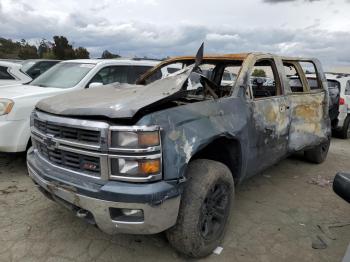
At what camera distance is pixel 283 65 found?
4.55 meters

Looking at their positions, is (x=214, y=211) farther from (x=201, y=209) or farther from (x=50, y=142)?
(x=50, y=142)

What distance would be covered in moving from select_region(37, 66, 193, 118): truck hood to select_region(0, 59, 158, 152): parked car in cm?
45

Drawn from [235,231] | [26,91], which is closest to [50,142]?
[235,231]

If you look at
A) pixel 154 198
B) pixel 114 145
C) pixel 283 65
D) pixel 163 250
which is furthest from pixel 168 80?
pixel 283 65

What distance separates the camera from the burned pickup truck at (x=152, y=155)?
256 centimetres

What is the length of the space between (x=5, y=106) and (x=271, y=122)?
→ 3.56 meters

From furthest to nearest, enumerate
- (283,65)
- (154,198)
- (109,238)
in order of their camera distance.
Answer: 1. (283,65)
2. (109,238)
3. (154,198)

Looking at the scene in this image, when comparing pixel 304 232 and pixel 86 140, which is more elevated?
pixel 86 140

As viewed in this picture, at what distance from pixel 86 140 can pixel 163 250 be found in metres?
1.29

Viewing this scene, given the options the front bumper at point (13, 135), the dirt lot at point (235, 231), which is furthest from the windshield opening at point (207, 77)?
the front bumper at point (13, 135)

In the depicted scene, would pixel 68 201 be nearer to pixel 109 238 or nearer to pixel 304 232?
pixel 109 238

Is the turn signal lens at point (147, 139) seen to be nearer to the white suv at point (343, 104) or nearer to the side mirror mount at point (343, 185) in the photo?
the side mirror mount at point (343, 185)

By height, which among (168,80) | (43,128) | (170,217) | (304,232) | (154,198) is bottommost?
(304,232)

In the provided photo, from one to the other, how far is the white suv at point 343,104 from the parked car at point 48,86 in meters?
4.74
